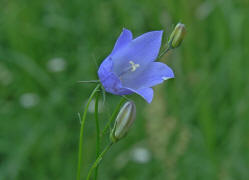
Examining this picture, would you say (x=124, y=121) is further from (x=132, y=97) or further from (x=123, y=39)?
(x=132, y=97)

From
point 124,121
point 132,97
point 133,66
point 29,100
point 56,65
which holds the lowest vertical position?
point 132,97

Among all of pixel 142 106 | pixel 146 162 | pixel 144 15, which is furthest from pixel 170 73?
pixel 144 15

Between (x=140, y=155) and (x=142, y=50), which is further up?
(x=142, y=50)

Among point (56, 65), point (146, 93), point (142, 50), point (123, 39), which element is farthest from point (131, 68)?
point (56, 65)

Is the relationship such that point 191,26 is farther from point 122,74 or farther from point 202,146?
point 122,74

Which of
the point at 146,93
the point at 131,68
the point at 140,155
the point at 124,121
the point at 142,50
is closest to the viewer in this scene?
the point at 146,93

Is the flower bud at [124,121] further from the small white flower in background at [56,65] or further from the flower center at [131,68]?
the small white flower in background at [56,65]
